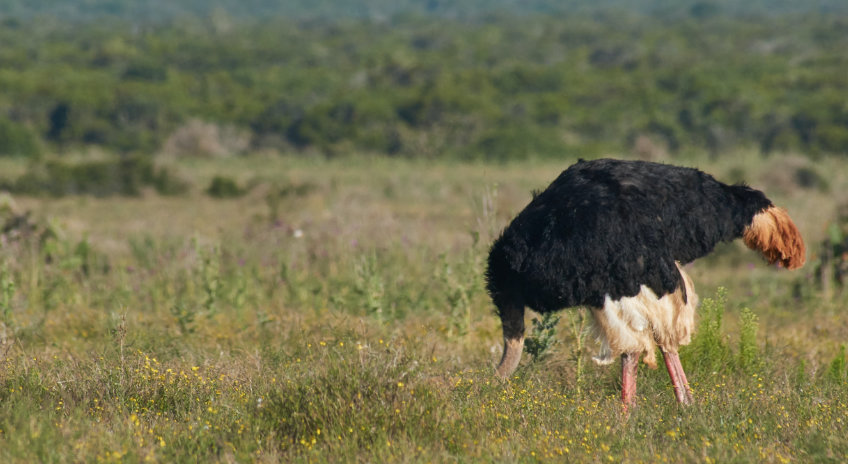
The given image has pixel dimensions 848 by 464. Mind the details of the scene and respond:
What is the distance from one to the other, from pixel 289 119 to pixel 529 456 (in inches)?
1523

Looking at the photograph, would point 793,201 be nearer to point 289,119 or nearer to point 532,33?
point 289,119

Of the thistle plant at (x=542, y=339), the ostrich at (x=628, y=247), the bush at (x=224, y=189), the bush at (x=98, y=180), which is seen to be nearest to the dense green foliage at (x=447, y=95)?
the bush at (x=224, y=189)

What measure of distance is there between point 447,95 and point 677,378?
38236 millimetres

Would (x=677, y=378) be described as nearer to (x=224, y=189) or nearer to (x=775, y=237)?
(x=775, y=237)

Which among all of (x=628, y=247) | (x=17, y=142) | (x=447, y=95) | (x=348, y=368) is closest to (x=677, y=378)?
(x=628, y=247)

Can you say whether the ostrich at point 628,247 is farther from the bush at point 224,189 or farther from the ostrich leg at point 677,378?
the bush at point 224,189

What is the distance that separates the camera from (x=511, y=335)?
613cm

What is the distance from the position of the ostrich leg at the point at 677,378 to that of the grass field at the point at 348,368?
9 cm

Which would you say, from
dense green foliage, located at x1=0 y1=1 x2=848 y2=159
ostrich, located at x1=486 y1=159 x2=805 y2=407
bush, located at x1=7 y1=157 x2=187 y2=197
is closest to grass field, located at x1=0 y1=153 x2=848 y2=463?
ostrich, located at x1=486 y1=159 x2=805 y2=407

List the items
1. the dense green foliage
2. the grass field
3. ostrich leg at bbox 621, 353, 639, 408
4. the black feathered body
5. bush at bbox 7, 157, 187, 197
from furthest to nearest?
the dense green foliage → bush at bbox 7, 157, 187, 197 → ostrich leg at bbox 621, 353, 639, 408 → the black feathered body → the grass field

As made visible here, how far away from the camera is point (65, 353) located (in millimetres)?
7059

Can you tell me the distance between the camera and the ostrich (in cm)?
558

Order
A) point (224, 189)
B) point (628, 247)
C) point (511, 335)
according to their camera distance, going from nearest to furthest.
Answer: point (628, 247)
point (511, 335)
point (224, 189)

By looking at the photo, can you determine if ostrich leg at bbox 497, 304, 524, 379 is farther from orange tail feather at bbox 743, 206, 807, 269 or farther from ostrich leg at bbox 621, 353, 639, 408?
orange tail feather at bbox 743, 206, 807, 269
